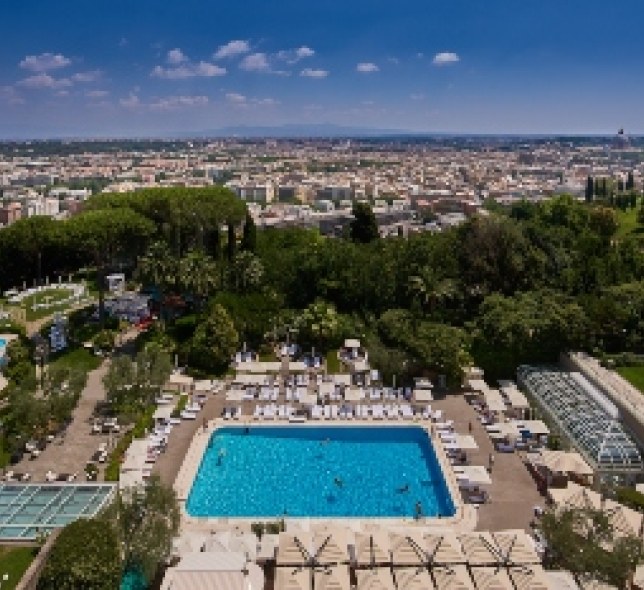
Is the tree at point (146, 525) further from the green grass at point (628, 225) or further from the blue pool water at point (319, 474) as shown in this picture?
the green grass at point (628, 225)

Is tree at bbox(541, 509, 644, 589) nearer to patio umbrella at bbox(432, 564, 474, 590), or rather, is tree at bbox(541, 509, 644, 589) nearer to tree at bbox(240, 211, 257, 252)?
patio umbrella at bbox(432, 564, 474, 590)

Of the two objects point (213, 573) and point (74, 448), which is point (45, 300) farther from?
point (213, 573)

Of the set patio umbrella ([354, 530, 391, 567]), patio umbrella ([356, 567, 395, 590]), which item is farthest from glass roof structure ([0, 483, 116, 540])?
patio umbrella ([356, 567, 395, 590])

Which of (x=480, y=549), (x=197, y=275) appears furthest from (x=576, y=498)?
(x=197, y=275)

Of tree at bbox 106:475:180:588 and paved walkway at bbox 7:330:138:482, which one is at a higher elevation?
tree at bbox 106:475:180:588

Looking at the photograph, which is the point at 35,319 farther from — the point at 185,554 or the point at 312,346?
the point at 185,554

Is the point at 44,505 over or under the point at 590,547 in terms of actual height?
under
